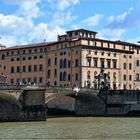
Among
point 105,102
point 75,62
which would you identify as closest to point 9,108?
point 105,102

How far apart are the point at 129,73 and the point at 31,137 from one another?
7880 centimetres

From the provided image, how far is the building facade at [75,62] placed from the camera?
380ft

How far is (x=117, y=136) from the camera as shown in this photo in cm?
5300

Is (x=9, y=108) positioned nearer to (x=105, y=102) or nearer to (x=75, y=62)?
(x=105, y=102)

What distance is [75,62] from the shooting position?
382ft

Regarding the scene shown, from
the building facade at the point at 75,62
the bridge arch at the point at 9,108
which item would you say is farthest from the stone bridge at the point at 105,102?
the bridge arch at the point at 9,108

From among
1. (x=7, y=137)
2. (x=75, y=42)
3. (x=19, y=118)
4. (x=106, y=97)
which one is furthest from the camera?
(x=75, y=42)

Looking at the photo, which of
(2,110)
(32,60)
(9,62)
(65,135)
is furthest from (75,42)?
(65,135)

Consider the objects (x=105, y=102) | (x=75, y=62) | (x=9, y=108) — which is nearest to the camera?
(x=9, y=108)

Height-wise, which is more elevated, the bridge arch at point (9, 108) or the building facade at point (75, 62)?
the building facade at point (75, 62)

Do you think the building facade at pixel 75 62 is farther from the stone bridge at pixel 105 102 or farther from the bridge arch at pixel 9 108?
the bridge arch at pixel 9 108

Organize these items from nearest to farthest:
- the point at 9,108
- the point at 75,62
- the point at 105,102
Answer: the point at 9,108 < the point at 105,102 < the point at 75,62

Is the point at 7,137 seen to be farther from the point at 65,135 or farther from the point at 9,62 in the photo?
the point at 9,62

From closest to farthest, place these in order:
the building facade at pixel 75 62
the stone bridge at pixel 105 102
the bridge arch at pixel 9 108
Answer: the bridge arch at pixel 9 108
the stone bridge at pixel 105 102
the building facade at pixel 75 62
